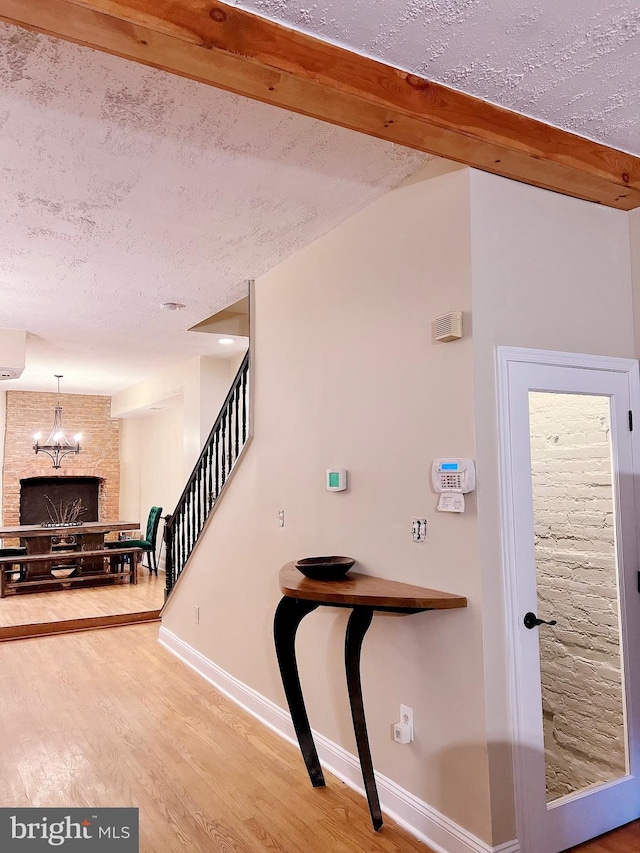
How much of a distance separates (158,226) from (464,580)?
90.8 inches

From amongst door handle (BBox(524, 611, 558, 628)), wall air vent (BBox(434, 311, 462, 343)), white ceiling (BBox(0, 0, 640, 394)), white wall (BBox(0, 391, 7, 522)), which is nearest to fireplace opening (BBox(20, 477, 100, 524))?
white wall (BBox(0, 391, 7, 522))

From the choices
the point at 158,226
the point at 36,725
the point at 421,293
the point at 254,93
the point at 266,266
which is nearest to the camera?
the point at 254,93

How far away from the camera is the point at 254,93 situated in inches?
71.0

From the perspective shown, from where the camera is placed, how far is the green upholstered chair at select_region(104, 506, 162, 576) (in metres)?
8.36

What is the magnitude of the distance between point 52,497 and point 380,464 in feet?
27.9

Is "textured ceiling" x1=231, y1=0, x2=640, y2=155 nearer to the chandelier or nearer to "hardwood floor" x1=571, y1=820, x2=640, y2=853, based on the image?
"hardwood floor" x1=571, y1=820, x2=640, y2=853

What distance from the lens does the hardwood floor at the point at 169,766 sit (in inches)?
98.1

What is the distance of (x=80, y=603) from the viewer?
6.70 meters

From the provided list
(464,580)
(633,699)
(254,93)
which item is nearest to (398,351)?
(464,580)

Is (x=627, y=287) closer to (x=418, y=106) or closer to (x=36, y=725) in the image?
(x=418, y=106)

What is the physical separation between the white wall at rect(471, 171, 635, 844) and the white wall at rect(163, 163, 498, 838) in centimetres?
5

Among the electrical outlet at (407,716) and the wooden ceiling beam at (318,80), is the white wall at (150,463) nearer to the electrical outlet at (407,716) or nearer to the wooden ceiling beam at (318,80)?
Result: the electrical outlet at (407,716)

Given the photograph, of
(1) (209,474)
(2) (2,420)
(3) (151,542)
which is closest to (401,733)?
(1) (209,474)

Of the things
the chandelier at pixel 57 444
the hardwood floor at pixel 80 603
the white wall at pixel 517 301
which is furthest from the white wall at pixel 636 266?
the chandelier at pixel 57 444
